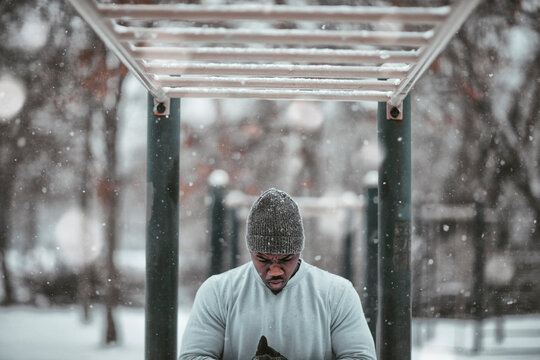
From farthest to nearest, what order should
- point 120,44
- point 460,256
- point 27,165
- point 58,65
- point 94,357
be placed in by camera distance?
point 460,256 < point 27,165 < point 58,65 < point 94,357 < point 120,44

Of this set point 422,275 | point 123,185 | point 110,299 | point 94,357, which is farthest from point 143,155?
point 422,275

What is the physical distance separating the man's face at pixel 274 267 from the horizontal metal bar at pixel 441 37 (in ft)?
2.72

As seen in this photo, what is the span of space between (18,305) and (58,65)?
4.66 meters

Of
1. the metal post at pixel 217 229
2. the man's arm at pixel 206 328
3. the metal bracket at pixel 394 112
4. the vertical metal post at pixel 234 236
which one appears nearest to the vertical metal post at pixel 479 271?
the vertical metal post at pixel 234 236

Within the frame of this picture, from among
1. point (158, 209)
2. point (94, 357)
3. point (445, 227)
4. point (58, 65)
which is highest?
point (58, 65)

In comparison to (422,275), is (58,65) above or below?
above

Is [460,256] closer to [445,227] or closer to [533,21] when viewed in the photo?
[445,227]

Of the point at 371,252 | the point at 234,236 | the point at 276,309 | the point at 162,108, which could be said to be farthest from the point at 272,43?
the point at 234,236

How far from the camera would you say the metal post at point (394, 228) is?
2.48 metres

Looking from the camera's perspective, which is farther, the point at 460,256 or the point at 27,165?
the point at 460,256

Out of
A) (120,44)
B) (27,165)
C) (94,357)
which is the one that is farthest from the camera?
(27,165)

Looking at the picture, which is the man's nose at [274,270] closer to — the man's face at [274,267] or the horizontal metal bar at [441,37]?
the man's face at [274,267]

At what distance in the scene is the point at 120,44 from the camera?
5.90 feet

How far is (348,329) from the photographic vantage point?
2.23 m
